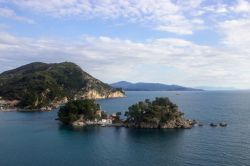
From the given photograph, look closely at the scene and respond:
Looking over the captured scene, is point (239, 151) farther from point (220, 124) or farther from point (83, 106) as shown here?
point (83, 106)

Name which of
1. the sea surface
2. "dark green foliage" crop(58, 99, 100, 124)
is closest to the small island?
"dark green foliage" crop(58, 99, 100, 124)

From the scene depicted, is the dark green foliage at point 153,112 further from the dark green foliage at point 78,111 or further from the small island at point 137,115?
the dark green foliage at point 78,111

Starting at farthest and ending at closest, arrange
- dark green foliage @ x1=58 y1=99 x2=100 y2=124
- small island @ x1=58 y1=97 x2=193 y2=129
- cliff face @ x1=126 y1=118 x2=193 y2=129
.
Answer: dark green foliage @ x1=58 y1=99 x2=100 y2=124 < small island @ x1=58 y1=97 x2=193 y2=129 < cliff face @ x1=126 y1=118 x2=193 y2=129

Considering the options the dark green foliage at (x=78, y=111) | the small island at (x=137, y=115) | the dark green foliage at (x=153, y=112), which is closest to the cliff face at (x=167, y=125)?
the small island at (x=137, y=115)

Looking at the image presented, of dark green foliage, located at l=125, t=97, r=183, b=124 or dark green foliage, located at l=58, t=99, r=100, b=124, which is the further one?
dark green foliage, located at l=58, t=99, r=100, b=124

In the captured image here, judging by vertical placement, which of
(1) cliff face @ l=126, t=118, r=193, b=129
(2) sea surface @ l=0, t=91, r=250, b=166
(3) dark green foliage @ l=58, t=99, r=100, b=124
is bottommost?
(2) sea surface @ l=0, t=91, r=250, b=166

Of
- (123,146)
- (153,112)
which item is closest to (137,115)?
(153,112)

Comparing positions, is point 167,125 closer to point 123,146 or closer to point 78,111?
point 123,146

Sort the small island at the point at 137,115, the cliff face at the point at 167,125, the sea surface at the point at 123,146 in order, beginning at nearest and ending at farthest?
the sea surface at the point at 123,146 → the cliff face at the point at 167,125 → the small island at the point at 137,115

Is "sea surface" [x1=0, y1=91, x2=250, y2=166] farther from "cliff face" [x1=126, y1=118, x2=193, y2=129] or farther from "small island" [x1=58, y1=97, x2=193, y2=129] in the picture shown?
"small island" [x1=58, y1=97, x2=193, y2=129]
